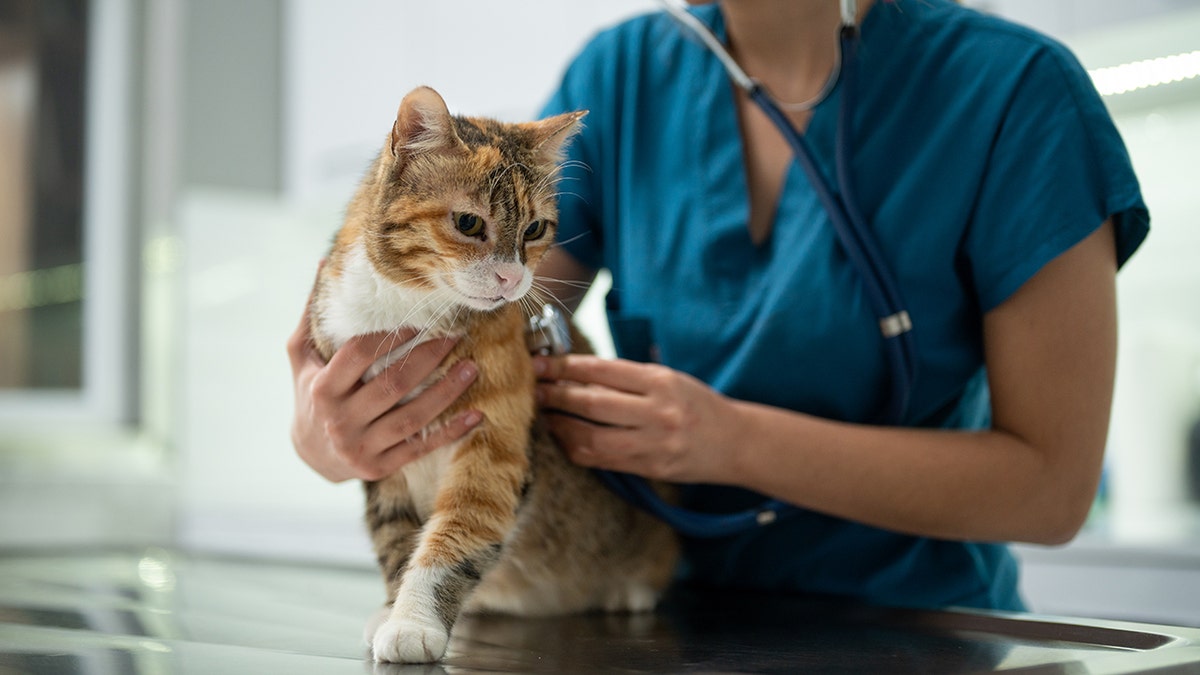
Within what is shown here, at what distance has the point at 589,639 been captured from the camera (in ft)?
2.78

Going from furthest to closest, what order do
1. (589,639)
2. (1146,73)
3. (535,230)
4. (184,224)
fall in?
(184,224) → (1146,73) → (535,230) → (589,639)

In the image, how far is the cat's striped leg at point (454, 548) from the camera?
2.45ft

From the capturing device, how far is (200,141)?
3.08 meters

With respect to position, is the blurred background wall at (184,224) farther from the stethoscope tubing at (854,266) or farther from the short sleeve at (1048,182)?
the short sleeve at (1048,182)

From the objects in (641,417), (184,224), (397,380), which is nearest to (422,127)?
(397,380)

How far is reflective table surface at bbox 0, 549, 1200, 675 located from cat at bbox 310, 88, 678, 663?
2.6 inches

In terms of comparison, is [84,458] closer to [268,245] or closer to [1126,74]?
[268,245]

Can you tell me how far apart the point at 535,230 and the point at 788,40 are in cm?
46

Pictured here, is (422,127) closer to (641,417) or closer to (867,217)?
(641,417)

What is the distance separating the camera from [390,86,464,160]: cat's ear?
34.5 inches

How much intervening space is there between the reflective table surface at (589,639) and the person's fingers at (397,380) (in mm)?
201

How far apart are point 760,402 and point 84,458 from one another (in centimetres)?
257

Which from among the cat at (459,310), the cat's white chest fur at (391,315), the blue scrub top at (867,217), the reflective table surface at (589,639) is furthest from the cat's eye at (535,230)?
the reflective table surface at (589,639)

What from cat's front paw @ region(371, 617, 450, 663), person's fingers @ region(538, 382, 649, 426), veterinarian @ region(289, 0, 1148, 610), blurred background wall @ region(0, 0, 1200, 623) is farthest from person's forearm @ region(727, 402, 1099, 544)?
blurred background wall @ region(0, 0, 1200, 623)
